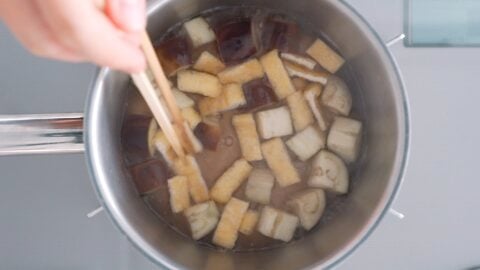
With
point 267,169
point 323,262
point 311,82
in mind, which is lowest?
point 323,262

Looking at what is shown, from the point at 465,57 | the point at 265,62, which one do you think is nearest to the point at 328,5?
the point at 265,62

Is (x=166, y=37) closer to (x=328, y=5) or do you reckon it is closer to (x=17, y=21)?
(x=328, y=5)

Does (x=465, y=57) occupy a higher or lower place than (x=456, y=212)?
higher

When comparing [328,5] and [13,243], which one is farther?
[13,243]

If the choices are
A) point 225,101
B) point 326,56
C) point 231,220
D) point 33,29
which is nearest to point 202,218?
point 231,220

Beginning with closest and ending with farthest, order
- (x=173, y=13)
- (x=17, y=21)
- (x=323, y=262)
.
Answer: (x=17, y=21) → (x=323, y=262) → (x=173, y=13)

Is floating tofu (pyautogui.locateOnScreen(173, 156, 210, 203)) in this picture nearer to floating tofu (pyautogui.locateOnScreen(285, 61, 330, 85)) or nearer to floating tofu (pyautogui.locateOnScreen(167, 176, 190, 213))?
floating tofu (pyautogui.locateOnScreen(167, 176, 190, 213))

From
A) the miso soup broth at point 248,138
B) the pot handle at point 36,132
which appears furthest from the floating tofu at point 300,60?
the pot handle at point 36,132
